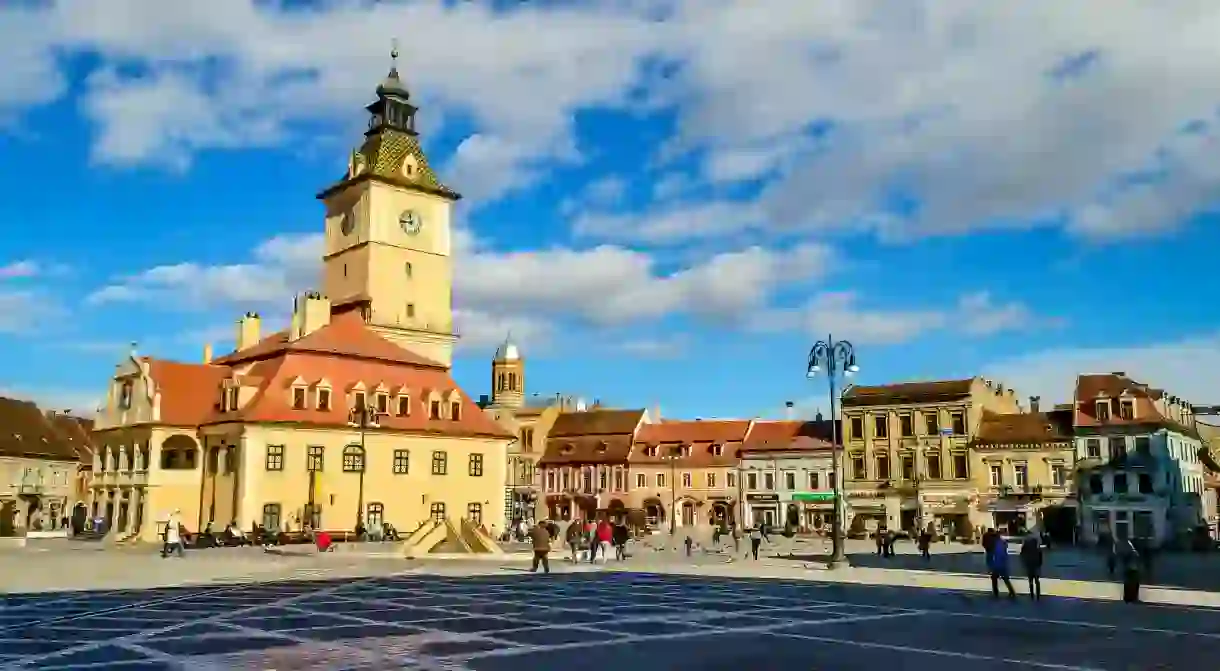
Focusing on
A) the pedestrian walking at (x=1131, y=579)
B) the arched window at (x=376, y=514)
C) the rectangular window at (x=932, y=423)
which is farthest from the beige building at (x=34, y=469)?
the pedestrian walking at (x=1131, y=579)

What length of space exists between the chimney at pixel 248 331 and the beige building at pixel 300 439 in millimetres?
4558

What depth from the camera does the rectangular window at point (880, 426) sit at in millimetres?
72312

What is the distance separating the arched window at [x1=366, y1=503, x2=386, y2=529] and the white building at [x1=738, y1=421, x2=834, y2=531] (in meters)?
32.3

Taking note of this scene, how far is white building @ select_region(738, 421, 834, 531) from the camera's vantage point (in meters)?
77.5

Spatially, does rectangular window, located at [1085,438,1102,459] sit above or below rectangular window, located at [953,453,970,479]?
above

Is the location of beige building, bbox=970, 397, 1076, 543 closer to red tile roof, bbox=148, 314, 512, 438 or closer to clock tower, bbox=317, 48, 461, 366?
red tile roof, bbox=148, 314, 512, 438

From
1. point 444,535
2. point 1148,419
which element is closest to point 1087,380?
point 1148,419

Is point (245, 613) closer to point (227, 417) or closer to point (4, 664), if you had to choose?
point (4, 664)

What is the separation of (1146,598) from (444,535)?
26744mm

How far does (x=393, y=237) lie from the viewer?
259 ft

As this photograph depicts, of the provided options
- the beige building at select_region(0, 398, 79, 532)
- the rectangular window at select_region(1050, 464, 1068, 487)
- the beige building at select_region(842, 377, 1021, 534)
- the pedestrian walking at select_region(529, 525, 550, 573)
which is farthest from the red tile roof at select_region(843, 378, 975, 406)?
the beige building at select_region(0, 398, 79, 532)

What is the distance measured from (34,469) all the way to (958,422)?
6948cm

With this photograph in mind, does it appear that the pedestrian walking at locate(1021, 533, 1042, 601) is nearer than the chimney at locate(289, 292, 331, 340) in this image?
Yes

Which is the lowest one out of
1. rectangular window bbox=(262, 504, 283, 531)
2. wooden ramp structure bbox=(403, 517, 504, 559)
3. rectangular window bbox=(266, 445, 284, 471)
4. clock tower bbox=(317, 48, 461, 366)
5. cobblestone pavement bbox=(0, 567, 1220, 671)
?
cobblestone pavement bbox=(0, 567, 1220, 671)
